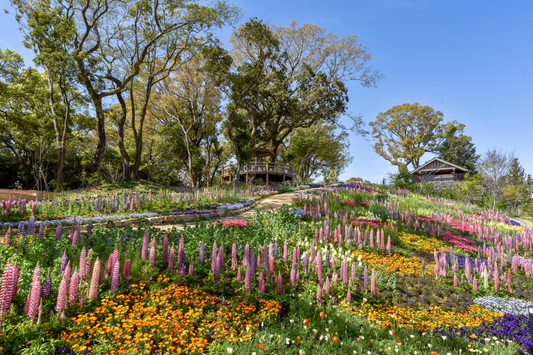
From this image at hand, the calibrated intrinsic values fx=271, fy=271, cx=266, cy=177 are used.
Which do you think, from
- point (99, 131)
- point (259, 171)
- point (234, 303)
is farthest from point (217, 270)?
point (259, 171)

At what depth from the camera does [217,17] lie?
20.2 meters

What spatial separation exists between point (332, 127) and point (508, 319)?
33.6 meters

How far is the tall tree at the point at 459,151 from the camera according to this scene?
142 ft

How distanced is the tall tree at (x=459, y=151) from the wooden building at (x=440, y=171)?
9.56 metres

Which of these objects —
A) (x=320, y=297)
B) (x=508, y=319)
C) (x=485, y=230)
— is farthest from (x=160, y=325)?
(x=485, y=230)

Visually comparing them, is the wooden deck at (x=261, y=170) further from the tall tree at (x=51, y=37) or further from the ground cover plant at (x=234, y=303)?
the ground cover plant at (x=234, y=303)

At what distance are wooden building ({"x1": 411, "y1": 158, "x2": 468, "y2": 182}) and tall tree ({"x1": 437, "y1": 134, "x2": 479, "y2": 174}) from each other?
9.56 meters

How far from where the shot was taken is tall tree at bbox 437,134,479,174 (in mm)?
43312

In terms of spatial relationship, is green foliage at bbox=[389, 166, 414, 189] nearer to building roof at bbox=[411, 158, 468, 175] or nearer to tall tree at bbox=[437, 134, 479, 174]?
building roof at bbox=[411, 158, 468, 175]

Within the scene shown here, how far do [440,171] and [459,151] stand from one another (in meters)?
13.0

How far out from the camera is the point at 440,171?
35.9 m

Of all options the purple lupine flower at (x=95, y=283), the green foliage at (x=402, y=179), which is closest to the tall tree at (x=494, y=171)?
the green foliage at (x=402, y=179)

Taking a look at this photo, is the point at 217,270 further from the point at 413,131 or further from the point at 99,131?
the point at 413,131

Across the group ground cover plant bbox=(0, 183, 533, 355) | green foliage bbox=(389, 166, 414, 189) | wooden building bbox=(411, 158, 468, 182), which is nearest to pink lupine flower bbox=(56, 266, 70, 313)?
ground cover plant bbox=(0, 183, 533, 355)
